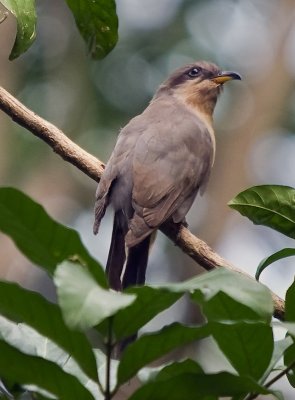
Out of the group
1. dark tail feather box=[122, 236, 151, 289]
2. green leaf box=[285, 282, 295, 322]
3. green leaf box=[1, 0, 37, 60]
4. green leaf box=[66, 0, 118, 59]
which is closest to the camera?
green leaf box=[285, 282, 295, 322]

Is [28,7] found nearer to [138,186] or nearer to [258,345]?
[258,345]

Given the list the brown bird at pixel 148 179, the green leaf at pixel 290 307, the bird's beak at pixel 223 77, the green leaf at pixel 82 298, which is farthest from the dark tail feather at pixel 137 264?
the green leaf at pixel 82 298

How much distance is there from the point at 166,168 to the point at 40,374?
8.60ft

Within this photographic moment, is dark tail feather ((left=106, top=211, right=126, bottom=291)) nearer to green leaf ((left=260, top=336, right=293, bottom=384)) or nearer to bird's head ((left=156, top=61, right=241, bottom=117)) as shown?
bird's head ((left=156, top=61, right=241, bottom=117))

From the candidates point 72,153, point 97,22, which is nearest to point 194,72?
point 72,153

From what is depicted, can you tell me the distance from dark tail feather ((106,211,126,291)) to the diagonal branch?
7.2 inches

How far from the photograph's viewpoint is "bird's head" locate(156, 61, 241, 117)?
4820 mm

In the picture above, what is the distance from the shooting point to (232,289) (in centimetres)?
111

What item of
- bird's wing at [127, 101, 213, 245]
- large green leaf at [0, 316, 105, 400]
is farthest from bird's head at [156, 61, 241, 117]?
large green leaf at [0, 316, 105, 400]

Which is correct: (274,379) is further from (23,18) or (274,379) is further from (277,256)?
(23,18)

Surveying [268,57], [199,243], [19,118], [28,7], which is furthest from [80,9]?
[268,57]

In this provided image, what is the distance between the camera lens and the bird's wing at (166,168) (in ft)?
11.7

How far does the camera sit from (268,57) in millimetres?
9469

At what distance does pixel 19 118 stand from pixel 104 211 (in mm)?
760
